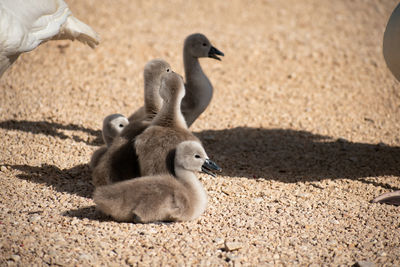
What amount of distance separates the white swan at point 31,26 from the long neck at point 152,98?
1.20 meters

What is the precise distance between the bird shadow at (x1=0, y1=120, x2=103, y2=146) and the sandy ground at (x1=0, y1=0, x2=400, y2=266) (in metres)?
0.03

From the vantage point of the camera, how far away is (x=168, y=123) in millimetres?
4402

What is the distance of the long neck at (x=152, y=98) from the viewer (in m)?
5.02

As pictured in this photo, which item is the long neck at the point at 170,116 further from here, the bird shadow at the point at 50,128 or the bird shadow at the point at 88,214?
the bird shadow at the point at 50,128

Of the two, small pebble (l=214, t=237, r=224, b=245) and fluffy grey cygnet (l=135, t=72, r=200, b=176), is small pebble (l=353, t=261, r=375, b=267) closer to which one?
small pebble (l=214, t=237, r=224, b=245)

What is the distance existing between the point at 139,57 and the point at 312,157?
13.3 ft

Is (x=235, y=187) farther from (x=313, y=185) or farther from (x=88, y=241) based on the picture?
(x=88, y=241)

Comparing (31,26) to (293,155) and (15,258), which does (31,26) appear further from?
(293,155)

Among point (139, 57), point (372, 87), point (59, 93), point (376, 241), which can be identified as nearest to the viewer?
point (376, 241)

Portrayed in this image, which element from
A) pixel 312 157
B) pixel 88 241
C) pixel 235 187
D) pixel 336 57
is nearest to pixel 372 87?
pixel 336 57

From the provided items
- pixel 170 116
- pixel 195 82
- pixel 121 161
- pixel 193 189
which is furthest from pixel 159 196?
pixel 195 82

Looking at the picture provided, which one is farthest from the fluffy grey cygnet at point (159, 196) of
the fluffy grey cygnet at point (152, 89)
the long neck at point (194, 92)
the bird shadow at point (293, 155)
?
the long neck at point (194, 92)

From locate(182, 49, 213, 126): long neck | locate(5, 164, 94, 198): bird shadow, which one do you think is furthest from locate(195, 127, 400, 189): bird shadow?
locate(5, 164, 94, 198): bird shadow

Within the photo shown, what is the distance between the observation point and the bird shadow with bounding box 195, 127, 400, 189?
5.55 metres
